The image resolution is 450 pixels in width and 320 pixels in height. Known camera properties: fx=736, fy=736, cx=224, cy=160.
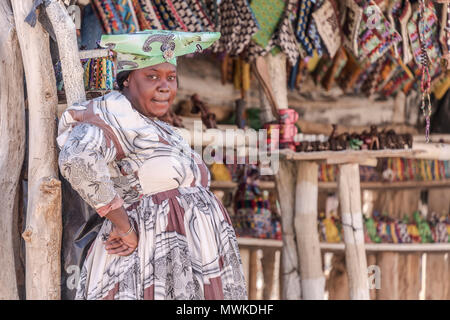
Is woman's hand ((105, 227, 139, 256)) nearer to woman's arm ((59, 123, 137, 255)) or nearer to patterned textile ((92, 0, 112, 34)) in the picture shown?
woman's arm ((59, 123, 137, 255))

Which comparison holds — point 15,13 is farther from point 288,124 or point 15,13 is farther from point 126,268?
point 288,124

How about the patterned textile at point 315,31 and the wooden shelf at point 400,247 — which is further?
the wooden shelf at point 400,247

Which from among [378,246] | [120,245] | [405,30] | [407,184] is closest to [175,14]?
[405,30]

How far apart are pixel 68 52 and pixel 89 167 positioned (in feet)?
2.97

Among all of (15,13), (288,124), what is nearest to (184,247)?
(15,13)

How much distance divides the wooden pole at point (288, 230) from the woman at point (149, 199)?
2796mm

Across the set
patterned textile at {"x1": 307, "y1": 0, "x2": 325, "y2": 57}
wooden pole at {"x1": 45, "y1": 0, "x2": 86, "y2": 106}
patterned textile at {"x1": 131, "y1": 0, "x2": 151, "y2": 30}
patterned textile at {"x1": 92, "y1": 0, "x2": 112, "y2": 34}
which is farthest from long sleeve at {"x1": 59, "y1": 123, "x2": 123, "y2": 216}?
patterned textile at {"x1": 307, "y1": 0, "x2": 325, "y2": 57}

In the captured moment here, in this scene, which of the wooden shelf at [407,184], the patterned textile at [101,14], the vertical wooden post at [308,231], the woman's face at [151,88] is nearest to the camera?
the woman's face at [151,88]

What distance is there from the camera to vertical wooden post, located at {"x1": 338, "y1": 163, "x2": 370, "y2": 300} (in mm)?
5691

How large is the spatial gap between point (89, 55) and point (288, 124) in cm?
219

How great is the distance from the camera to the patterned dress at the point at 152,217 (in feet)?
9.48

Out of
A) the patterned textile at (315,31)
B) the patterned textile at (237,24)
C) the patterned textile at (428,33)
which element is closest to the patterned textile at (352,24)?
the patterned textile at (315,31)

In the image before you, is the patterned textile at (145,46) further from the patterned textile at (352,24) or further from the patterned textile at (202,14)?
the patterned textile at (352,24)

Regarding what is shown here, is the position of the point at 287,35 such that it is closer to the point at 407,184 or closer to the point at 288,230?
the point at 288,230
